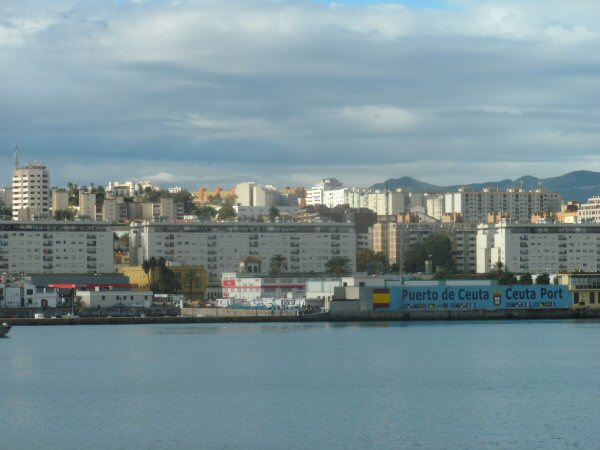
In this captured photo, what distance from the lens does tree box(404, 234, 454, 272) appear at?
18412cm

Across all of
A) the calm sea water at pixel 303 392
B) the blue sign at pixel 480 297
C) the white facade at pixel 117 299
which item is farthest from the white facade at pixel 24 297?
the blue sign at pixel 480 297

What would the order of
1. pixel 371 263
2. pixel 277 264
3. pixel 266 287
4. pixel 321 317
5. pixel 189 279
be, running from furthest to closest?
pixel 371 263 → pixel 277 264 → pixel 189 279 → pixel 266 287 → pixel 321 317

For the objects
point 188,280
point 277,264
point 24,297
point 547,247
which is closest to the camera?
point 24,297

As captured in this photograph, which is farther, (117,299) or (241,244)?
(241,244)

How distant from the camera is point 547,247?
165 metres

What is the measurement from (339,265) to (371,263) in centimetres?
2708

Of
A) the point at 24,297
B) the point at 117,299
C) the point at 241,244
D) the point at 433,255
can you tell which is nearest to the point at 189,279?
the point at 241,244

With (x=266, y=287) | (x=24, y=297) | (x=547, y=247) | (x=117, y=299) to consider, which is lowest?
(x=117, y=299)

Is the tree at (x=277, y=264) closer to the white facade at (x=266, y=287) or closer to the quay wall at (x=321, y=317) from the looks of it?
the white facade at (x=266, y=287)

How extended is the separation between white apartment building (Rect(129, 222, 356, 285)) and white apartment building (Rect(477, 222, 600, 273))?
738 inches

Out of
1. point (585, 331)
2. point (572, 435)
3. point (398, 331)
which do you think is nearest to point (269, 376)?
point (572, 435)

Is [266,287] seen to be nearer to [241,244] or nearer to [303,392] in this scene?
[241,244]

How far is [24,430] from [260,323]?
239ft

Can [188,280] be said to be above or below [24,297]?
above
